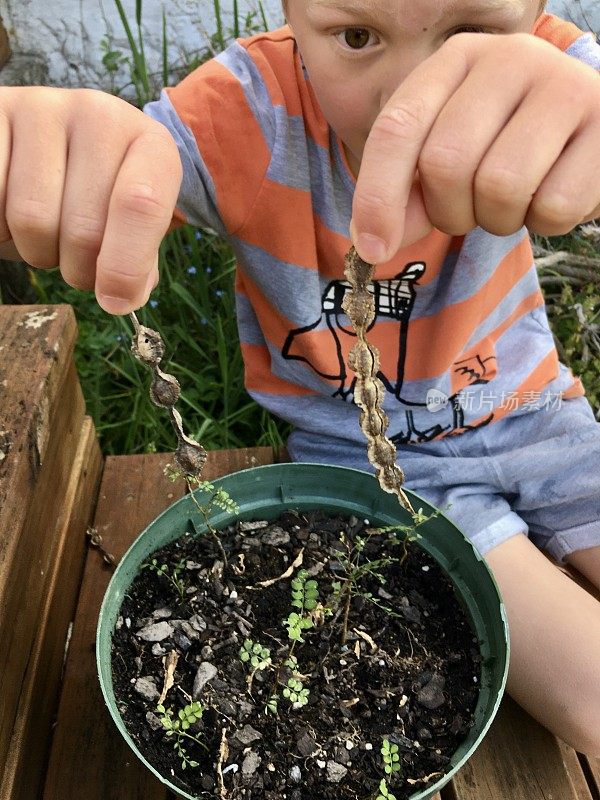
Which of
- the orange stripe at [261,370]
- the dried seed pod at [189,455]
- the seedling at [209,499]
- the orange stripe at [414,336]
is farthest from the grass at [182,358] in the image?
the dried seed pod at [189,455]

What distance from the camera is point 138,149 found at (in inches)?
23.4

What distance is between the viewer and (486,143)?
0.56 m

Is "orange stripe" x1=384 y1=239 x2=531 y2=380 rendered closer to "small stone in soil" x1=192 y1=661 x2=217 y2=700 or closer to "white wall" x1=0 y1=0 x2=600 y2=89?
"small stone in soil" x1=192 y1=661 x2=217 y2=700

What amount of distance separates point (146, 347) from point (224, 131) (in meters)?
0.50

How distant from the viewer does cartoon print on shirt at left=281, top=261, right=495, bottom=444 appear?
1.10m

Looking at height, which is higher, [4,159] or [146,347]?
[4,159]

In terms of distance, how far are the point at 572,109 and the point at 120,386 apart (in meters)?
1.38

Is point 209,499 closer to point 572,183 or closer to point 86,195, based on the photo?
point 86,195

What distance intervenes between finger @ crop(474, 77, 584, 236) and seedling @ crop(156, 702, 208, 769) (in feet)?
1.82

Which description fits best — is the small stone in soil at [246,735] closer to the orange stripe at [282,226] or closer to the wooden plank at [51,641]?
the wooden plank at [51,641]

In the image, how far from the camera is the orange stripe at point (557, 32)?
1.05 meters

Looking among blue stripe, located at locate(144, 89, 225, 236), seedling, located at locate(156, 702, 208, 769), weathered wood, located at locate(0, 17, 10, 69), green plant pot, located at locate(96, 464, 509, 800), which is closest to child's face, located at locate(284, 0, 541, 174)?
blue stripe, located at locate(144, 89, 225, 236)

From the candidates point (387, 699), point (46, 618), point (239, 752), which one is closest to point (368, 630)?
point (387, 699)

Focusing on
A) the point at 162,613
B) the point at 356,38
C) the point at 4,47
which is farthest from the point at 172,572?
the point at 4,47
